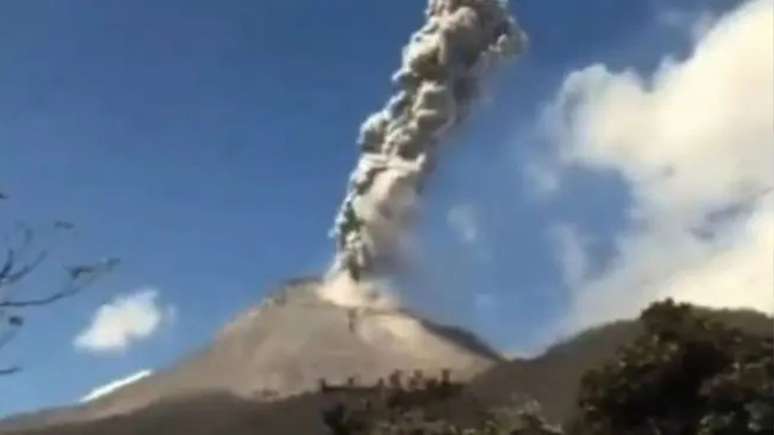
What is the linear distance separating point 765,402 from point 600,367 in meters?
9.42

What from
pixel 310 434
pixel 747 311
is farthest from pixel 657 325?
pixel 310 434

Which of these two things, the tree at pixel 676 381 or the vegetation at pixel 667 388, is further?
the tree at pixel 676 381

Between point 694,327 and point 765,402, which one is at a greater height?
point 694,327

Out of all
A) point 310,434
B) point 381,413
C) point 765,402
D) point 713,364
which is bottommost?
point 765,402

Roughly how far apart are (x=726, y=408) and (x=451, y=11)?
15923 cm

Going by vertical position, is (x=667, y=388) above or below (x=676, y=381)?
below

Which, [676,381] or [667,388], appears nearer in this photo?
[667,388]

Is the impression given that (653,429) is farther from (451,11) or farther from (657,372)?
(451,11)

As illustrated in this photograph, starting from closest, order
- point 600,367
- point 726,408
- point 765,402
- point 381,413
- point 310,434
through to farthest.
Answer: point 765,402 → point 726,408 → point 600,367 → point 381,413 → point 310,434

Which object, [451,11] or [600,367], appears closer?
[600,367]

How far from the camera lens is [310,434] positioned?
188 metres

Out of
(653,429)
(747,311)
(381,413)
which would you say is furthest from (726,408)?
(747,311)

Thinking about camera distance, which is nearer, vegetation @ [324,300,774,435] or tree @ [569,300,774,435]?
vegetation @ [324,300,774,435]

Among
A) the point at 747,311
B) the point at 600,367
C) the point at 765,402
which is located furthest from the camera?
the point at 747,311
